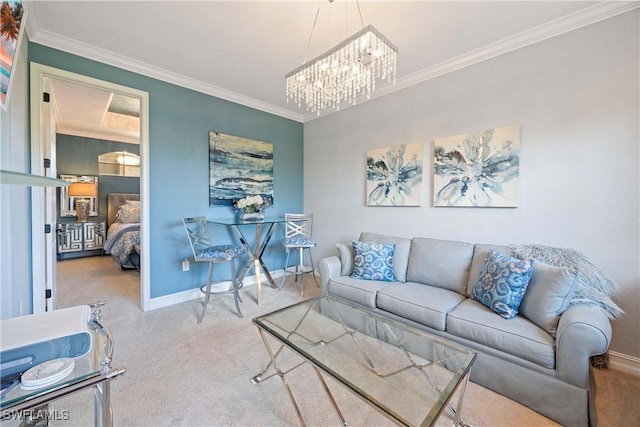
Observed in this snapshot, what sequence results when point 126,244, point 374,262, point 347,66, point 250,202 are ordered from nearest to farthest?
point 347,66 < point 374,262 < point 250,202 < point 126,244

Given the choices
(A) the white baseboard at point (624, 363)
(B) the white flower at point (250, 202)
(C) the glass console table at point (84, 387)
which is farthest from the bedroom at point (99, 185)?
(A) the white baseboard at point (624, 363)

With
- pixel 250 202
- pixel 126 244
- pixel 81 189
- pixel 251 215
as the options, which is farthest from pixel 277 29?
pixel 81 189

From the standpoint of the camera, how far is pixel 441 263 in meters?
2.40

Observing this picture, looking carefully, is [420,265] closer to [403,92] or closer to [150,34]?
[403,92]

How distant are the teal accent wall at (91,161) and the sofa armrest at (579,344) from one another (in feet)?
24.6

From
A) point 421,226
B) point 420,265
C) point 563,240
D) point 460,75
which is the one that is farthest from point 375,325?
point 460,75

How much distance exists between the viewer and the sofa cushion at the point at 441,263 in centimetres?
230

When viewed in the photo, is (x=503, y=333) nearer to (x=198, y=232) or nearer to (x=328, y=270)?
(x=328, y=270)

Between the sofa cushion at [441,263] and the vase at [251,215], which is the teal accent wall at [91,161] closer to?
the vase at [251,215]

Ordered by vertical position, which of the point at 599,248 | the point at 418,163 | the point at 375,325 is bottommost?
the point at 375,325

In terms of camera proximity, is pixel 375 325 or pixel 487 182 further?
pixel 487 182

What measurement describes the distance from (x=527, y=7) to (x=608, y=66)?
0.73 metres

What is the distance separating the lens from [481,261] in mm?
2203

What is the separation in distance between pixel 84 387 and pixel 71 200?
641 centimetres
